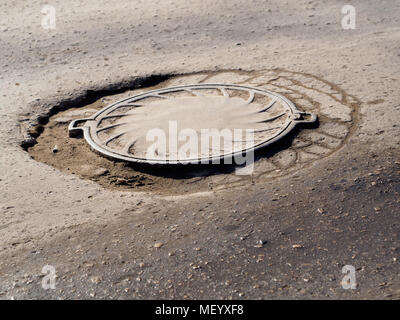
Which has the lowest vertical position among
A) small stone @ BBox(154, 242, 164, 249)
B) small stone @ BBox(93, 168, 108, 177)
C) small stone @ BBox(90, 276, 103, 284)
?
small stone @ BBox(90, 276, 103, 284)

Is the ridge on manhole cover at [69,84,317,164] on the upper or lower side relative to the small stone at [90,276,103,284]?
upper

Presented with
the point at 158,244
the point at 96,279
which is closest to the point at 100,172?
the point at 158,244

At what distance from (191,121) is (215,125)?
194mm

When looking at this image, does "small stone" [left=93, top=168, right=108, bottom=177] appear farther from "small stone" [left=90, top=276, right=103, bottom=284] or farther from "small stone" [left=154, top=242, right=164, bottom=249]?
"small stone" [left=90, top=276, right=103, bottom=284]

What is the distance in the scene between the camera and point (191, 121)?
3947mm

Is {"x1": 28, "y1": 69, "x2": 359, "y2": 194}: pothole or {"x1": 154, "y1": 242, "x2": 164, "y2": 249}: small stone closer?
{"x1": 154, "y1": 242, "x2": 164, "y2": 249}: small stone

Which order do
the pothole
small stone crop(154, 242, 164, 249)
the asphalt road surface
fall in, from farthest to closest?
the pothole
small stone crop(154, 242, 164, 249)
the asphalt road surface

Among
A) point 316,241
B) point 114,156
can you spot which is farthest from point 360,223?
point 114,156

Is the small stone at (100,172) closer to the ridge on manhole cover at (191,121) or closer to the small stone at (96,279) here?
the ridge on manhole cover at (191,121)

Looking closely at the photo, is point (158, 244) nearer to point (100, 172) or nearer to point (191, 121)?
point (100, 172)

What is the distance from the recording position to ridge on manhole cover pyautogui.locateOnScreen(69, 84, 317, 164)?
11.8ft

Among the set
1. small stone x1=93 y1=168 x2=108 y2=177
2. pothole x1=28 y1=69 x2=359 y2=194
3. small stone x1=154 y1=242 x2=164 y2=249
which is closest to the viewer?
small stone x1=154 y1=242 x2=164 y2=249

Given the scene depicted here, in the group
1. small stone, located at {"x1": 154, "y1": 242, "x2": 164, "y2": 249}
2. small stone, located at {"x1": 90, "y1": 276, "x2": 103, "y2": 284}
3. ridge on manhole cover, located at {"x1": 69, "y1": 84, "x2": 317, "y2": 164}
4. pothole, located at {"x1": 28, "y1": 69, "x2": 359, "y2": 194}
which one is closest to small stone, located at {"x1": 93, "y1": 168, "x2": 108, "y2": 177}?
pothole, located at {"x1": 28, "y1": 69, "x2": 359, "y2": 194}

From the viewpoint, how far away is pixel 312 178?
3221mm
